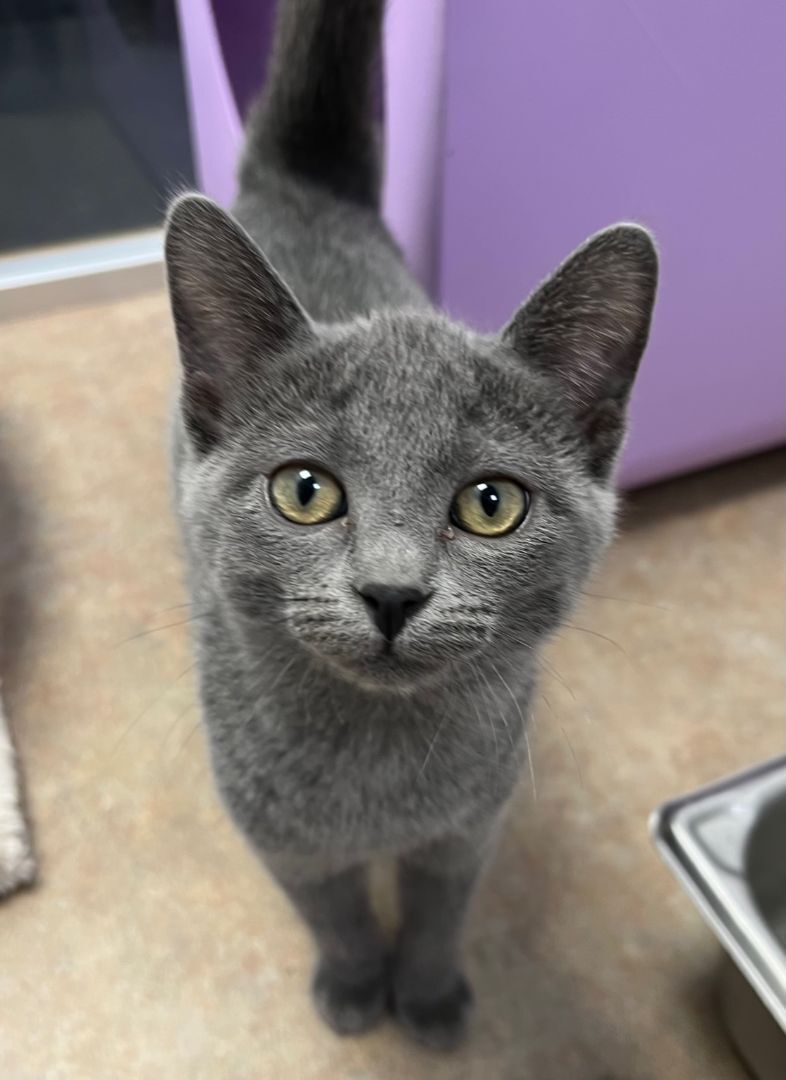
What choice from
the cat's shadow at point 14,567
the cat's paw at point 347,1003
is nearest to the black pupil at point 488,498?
the cat's paw at point 347,1003

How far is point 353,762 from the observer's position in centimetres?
73

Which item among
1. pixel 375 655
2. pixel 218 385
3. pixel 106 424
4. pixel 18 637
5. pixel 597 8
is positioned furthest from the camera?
pixel 106 424

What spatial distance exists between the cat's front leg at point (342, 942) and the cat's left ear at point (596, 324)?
467mm

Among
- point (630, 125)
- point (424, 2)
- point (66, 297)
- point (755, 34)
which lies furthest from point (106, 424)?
point (755, 34)

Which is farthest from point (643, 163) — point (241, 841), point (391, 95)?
point (241, 841)

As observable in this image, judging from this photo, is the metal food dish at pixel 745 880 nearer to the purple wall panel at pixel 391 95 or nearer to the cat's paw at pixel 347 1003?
the cat's paw at pixel 347 1003

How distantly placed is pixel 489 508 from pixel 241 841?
0.67m

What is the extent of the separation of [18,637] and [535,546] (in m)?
0.94

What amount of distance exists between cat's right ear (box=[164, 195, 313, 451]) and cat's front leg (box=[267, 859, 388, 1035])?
0.41 m

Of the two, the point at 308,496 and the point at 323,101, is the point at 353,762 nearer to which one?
the point at 308,496

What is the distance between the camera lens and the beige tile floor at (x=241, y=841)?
1002 mm

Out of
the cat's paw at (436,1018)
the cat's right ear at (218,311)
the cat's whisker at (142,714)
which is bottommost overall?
the cat's paw at (436,1018)

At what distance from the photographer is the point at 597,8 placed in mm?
1013

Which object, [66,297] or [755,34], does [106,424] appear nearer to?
[66,297]
